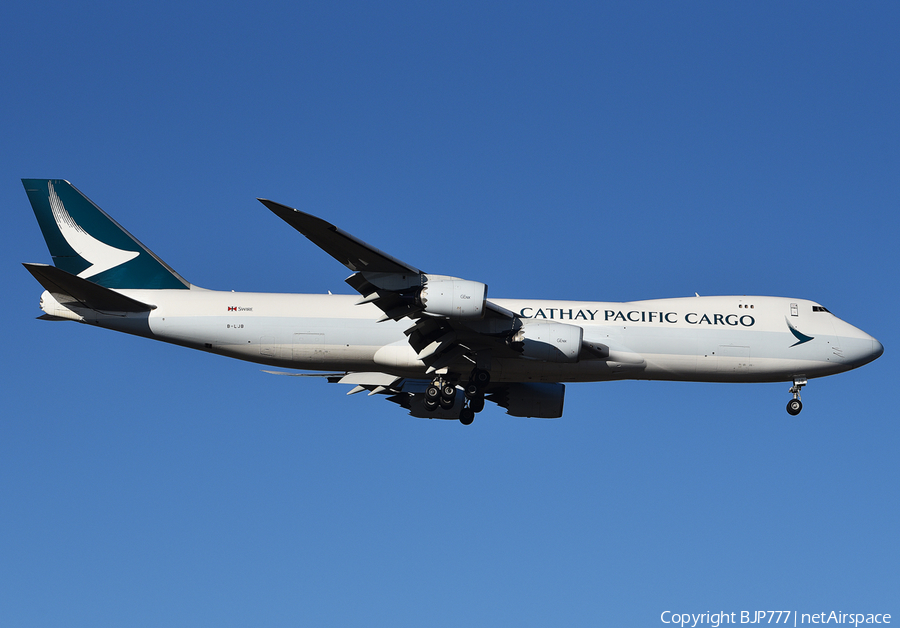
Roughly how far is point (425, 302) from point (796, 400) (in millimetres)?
13728

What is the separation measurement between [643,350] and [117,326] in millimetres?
16399

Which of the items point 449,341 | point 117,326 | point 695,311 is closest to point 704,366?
point 695,311

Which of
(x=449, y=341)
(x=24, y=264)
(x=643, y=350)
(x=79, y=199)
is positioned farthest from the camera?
(x=79, y=199)

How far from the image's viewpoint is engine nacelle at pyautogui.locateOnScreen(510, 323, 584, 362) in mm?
24766

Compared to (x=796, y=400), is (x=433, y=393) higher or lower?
lower

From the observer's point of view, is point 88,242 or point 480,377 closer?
point 480,377

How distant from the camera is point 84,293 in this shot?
25.9m

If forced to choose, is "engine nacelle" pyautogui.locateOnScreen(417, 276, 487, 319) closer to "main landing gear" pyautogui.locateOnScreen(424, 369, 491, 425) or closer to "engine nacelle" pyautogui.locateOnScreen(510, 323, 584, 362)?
"engine nacelle" pyautogui.locateOnScreen(510, 323, 584, 362)

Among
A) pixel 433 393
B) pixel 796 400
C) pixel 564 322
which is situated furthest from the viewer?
pixel 796 400

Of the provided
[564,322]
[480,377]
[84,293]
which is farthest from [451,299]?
[84,293]

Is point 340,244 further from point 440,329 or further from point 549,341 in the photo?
point 549,341

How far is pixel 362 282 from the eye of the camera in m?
23.0

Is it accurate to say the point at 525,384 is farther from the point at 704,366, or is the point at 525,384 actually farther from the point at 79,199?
the point at 79,199

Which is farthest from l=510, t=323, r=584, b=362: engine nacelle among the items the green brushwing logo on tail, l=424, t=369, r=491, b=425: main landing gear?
the green brushwing logo on tail
